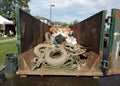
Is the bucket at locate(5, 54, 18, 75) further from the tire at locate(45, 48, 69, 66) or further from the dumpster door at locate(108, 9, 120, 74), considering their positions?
the dumpster door at locate(108, 9, 120, 74)

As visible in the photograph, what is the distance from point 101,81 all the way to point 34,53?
2511 millimetres

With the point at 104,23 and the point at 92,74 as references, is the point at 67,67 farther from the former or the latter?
the point at 104,23

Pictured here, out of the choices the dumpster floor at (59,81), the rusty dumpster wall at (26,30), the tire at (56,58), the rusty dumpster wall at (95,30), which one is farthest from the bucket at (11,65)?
the rusty dumpster wall at (95,30)

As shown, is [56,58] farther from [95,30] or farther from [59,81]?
[95,30]

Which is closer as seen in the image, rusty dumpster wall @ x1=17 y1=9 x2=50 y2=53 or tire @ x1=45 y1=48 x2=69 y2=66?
rusty dumpster wall @ x1=17 y1=9 x2=50 y2=53

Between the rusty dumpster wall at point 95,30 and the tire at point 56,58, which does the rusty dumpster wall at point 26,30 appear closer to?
the tire at point 56,58

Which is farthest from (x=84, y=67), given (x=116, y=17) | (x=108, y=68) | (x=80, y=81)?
(x=116, y=17)

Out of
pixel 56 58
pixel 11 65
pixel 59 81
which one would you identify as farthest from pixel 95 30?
pixel 11 65

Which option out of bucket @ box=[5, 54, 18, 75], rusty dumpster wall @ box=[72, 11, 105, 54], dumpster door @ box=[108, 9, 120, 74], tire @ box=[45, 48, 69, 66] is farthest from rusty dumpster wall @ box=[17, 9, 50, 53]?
dumpster door @ box=[108, 9, 120, 74]

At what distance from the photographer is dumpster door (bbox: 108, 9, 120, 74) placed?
162 inches

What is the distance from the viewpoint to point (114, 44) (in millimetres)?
4270

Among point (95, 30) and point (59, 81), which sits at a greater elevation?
point (95, 30)

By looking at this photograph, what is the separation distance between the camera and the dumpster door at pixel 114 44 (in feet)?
13.5

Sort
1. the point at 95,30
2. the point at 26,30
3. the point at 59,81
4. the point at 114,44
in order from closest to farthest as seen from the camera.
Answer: the point at 114,44
the point at 59,81
the point at 95,30
the point at 26,30
